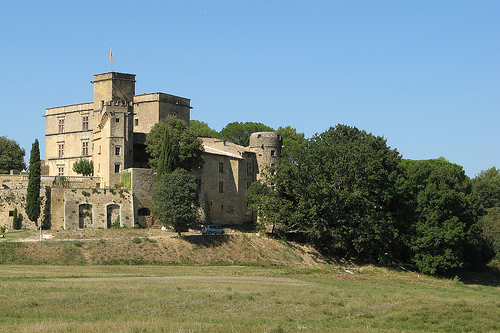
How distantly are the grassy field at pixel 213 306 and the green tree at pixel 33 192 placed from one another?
16.1 m

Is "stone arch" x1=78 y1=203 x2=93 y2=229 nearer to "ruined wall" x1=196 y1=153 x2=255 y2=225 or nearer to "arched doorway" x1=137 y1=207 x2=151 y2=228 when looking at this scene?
"arched doorway" x1=137 y1=207 x2=151 y2=228

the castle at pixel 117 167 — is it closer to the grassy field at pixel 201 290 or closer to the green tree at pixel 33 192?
the green tree at pixel 33 192

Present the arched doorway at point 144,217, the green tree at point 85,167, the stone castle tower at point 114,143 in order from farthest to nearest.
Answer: the green tree at point 85,167 → the stone castle tower at point 114,143 → the arched doorway at point 144,217

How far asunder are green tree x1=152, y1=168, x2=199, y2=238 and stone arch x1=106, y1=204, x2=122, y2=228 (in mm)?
4296

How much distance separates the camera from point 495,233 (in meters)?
73.8

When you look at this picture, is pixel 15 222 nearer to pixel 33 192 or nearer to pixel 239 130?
pixel 33 192

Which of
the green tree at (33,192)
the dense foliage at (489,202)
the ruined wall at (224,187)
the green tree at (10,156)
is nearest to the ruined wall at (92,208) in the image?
the green tree at (33,192)

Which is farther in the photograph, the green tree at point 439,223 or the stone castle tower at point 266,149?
the stone castle tower at point 266,149

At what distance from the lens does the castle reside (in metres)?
59.4

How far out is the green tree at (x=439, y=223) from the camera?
5788 cm

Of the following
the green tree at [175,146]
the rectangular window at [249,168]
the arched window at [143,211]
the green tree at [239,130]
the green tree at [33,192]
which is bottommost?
the arched window at [143,211]

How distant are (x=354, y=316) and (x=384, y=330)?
3355mm

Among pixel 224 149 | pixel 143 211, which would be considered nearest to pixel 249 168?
pixel 224 149

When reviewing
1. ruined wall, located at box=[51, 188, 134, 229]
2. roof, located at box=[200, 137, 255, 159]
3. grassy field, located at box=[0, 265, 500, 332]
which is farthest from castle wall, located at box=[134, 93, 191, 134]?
grassy field, located at box=[0, 265, 500, 332]
